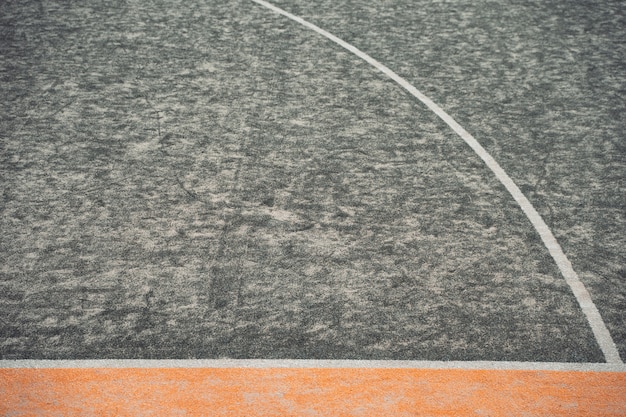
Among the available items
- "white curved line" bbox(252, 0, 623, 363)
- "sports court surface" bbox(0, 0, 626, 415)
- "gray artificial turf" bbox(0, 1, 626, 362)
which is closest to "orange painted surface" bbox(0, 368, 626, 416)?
"sports court surface" bbox(0, 0, 626, 415)

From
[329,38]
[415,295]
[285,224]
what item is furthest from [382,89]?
[415,295]

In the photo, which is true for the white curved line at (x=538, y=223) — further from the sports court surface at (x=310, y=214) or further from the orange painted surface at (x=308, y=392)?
the orange painted surface at (x=308, y=392)

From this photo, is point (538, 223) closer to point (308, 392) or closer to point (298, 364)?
point (298, 364)

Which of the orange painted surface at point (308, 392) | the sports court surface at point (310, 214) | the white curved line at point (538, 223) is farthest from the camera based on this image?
the white curved line at point (538, 223)

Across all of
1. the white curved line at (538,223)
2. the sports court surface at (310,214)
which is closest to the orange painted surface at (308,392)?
the sports court surface at (310,214)

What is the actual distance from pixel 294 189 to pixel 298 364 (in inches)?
79.0

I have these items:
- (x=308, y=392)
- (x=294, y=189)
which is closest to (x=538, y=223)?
(x=294, y=189)

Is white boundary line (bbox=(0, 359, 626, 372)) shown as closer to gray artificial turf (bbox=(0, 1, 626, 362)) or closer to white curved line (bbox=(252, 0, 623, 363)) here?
gray artificial turf (bbox=(0, 1, 626, 362))

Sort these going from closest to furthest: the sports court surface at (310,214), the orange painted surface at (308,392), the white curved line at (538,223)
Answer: the orange painted surface at (308,392), the sports court surface at (310,214), the white curved line at (538,223)

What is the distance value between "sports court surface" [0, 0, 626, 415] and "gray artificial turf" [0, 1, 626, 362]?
0.9 inches

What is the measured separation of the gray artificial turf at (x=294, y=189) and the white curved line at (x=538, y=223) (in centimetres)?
7

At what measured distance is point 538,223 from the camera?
5312mm

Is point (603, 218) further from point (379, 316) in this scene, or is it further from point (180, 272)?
point (180, 272)

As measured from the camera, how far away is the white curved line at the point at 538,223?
167 inches
